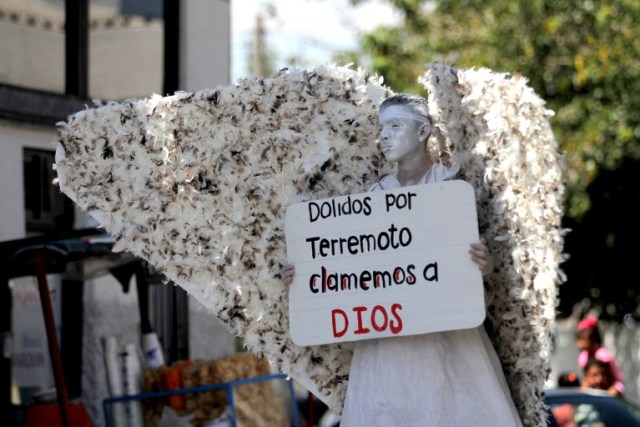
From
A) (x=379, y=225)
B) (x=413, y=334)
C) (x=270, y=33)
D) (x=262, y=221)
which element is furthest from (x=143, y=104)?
(x=270, y=33)

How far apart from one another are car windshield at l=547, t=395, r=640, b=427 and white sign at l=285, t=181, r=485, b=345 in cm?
379

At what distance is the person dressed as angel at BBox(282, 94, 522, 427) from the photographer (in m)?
5.11

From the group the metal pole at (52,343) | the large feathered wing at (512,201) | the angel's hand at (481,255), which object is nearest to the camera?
the angel's hand at (481,255)

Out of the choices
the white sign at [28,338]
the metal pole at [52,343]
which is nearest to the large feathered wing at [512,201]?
the metal pole at [52,343]

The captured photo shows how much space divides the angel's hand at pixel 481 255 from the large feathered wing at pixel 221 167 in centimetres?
78

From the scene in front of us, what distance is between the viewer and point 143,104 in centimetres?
571

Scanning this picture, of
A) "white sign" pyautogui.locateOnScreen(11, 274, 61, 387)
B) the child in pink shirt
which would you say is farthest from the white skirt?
the child in pink shirt

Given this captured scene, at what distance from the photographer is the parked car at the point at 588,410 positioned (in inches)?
346

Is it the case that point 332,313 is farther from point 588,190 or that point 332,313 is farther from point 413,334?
point 588,190

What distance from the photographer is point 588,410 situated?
889 centimetres

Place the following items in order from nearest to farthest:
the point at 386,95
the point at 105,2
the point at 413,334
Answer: the point at 413,334 < the point at 386,95 < the point at 105,2

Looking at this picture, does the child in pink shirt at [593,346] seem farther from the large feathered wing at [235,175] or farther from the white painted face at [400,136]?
the white painted face at [400,136]

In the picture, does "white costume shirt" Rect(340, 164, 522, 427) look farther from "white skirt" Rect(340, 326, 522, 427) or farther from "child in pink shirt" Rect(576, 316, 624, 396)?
"child in pink shirt" Rect(576, 316, 624, 396)

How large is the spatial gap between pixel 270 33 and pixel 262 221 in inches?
1004
